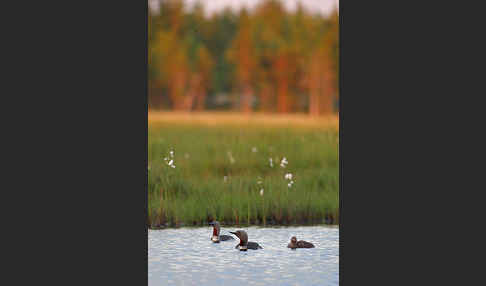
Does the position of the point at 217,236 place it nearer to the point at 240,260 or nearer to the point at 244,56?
the point at 240,260

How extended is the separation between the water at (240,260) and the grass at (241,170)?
0.64m

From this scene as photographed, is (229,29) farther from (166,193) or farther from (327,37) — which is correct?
(166,193)

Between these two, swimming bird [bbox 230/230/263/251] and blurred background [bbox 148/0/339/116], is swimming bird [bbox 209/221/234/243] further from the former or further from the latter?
blurred background [bbox 148/0/339/116]

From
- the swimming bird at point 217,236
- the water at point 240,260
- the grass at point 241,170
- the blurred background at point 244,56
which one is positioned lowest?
the water at point 240,260

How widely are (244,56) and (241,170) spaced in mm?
2351

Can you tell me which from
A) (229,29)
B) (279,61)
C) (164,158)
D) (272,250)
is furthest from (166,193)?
(279,61)

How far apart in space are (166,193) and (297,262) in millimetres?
2907

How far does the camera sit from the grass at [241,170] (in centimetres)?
1061

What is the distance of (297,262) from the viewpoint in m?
8.55

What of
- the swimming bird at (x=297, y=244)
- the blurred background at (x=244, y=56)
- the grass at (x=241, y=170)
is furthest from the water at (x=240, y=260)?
the blurred background at (x=244, y=56)

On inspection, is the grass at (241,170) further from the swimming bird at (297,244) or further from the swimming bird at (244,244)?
the swimming bird at (297,244)

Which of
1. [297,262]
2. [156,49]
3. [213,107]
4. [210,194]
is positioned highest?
[156,49]

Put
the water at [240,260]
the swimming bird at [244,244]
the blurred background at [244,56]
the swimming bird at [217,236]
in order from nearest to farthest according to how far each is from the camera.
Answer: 1. the water at [240,260]
2. the swimming bird at [244,244]
3. the swimming bird at [217,236]
4. the blurred background at [244,56]

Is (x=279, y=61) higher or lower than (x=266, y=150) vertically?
higher
